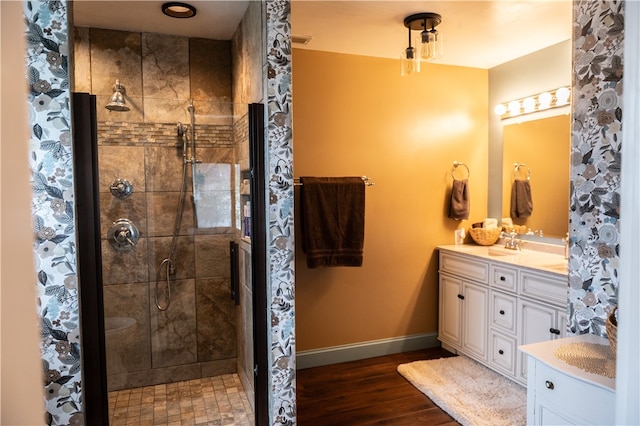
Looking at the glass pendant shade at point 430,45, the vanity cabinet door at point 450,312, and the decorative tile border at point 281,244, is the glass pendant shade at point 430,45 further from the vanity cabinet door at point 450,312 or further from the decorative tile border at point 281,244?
the vanity cabinet door at point 450,312

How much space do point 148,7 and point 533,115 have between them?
2.97 meters

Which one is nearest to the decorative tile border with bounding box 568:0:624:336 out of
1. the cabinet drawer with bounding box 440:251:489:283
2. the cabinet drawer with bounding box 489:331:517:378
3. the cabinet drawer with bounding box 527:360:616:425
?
the cabinet drawer with bounding box 527:360:616:425

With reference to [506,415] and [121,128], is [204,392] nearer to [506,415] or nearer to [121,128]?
[121,128]

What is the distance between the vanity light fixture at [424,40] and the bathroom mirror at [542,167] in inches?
50.3

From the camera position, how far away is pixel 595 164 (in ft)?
5.44

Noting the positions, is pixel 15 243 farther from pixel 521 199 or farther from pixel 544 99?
pixel 521 199

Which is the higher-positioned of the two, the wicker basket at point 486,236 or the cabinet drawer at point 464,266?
the wicker basket at point 486,236

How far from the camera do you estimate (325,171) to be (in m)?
3.21

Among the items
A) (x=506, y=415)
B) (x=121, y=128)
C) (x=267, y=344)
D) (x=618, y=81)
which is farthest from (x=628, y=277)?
(x=121, y=128)

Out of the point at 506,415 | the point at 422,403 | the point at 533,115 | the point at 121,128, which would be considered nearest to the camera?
the point at 121,128

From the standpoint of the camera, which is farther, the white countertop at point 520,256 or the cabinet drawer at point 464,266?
the cabinet drawer at point 464,266

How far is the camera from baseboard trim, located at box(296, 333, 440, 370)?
3.22 meters

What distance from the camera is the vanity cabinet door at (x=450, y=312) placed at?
132 inches

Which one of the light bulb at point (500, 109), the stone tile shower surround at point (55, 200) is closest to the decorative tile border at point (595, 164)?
the light bulb at point (500, 109)
